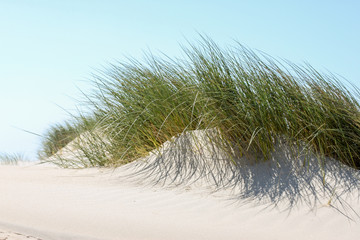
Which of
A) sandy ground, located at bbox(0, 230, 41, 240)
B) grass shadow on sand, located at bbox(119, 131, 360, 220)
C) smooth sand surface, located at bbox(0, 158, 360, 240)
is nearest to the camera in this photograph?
sandy ground, located at bbox(0, 230, 41, 240)

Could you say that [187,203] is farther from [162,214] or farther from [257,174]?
[257,174]

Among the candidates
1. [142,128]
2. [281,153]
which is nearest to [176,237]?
[281,153]

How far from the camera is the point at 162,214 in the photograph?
9.45ft

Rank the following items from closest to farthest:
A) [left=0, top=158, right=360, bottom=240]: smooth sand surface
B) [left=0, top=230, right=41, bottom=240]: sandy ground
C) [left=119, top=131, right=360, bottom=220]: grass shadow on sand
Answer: [left=0, top=230, right=41, bottom=240]: sandy ground
[left=0, top=158, right=360, bottom=240]: smooth sand surface
[left=119, top=131, right=360, bottom=220]: grass shadow on sand

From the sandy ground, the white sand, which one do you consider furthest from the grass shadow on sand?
the sandy ground

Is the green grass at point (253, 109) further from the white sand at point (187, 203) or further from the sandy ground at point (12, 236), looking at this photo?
the sandy ground at point (12, 236)

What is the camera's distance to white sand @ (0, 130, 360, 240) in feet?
8.59

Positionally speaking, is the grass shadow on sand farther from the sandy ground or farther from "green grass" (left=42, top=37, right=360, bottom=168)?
the sandy ground

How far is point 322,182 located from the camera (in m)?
3.27

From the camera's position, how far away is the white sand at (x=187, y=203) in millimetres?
2617

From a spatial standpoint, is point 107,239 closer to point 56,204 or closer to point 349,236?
point 56,204

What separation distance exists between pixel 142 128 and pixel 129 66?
2.78ft

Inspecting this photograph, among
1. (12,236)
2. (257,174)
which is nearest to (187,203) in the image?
(257,174)

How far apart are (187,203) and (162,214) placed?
275 millimetres
